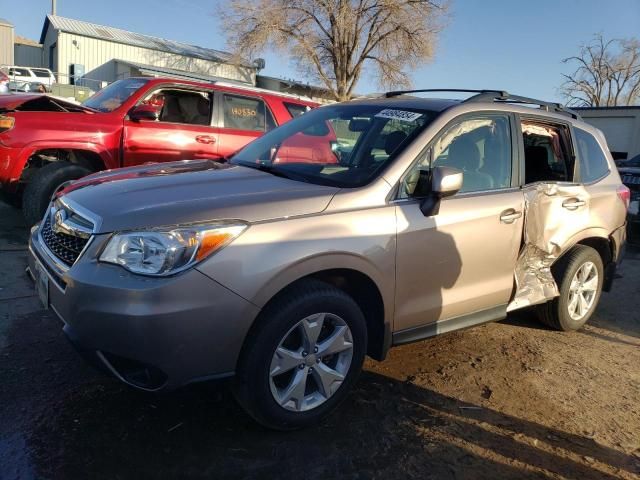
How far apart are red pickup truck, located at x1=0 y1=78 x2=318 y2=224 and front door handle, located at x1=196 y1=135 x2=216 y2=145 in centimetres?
1

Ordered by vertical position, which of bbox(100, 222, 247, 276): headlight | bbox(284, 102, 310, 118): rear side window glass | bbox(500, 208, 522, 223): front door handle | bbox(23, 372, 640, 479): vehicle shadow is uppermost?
bbox(284, 102, 310, 118): rear side window glass

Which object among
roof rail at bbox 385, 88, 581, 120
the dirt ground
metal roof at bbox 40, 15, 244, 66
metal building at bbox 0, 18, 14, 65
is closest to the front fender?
the dirt ground

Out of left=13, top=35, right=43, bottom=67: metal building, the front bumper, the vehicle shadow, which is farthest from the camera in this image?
left=13, top=35, right=43, bottom=67: metal building

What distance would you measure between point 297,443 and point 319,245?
1001mm

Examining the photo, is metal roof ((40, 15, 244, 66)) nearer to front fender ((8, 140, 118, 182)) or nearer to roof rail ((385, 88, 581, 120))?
front fender ((8, 140, 118, 182))

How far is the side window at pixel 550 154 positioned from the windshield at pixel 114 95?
4.56m

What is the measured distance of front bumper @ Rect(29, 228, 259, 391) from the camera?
224 cm

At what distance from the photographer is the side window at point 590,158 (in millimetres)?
4387

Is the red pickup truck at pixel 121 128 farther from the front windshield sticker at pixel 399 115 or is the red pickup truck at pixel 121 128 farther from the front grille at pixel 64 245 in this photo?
the front grille at pixel 64 245

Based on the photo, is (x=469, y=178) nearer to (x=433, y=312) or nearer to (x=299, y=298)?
(x=433, y=312)

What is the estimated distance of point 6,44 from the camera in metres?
37.7

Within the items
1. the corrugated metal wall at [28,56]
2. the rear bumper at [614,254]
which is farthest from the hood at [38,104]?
the corrugated metal wall at [28,56]

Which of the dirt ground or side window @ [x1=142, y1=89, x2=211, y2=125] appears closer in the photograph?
the dirt ground

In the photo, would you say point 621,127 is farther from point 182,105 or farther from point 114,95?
point 114,95
